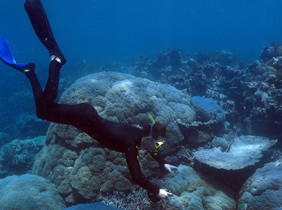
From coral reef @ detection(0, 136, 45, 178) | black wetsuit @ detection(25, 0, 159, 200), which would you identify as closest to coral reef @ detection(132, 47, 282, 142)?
black wetsuit @ detection(25, 0, 159, 200)

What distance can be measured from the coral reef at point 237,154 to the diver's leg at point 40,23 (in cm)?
415

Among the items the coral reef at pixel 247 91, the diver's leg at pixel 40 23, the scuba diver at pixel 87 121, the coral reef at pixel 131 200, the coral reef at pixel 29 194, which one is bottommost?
the coral reef at pixel 29 194

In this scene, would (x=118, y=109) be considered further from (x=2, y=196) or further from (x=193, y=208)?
(x=2, y=196)

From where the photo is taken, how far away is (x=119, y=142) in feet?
11.7

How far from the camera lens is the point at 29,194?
496cm

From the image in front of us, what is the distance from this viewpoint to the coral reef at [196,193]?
13.3 ft

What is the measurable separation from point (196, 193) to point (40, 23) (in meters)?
5.00

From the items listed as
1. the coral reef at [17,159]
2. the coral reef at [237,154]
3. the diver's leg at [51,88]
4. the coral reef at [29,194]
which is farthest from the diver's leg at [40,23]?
the coral reef at [17,159]

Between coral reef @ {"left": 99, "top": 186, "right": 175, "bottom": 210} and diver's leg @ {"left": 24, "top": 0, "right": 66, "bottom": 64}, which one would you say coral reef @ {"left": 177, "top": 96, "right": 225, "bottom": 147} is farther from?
diver's leg @ {"left": 24, "top": 0, "right": 66, "bottom": 64}

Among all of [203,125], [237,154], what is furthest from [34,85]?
[237,154]

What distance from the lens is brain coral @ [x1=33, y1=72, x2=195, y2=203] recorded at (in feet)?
15.9

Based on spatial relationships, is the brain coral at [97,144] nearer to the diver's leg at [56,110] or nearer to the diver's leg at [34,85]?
the diver's leg at [56,110]

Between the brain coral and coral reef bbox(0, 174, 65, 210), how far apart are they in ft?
0.83

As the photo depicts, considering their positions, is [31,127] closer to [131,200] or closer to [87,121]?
[131,200]
